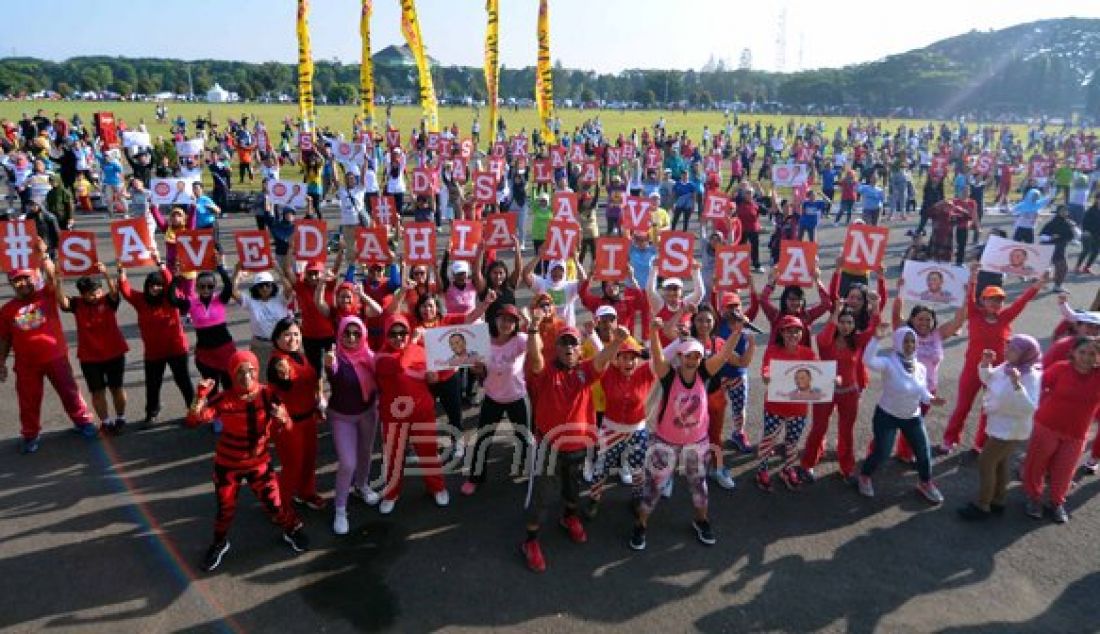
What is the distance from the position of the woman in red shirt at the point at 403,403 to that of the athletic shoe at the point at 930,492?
4344 mm

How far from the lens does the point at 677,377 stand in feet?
18.0

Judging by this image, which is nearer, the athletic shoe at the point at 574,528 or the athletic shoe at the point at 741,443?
the athletic shoe at the point at 574,528

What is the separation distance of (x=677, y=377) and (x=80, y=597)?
457cm

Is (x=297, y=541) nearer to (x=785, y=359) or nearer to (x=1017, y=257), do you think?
(x=785, y=359)

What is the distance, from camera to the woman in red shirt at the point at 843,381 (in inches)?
251

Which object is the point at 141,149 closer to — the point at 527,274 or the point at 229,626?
the point at 527,274

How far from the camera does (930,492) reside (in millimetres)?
6363

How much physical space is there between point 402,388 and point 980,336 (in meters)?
5.61

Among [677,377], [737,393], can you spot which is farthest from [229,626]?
[737,393]

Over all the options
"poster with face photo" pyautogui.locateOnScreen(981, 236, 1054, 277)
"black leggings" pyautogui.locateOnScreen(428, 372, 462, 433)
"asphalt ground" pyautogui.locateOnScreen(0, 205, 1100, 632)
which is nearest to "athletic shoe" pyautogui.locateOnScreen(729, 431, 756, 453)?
"asphalt ground" pyautogui.locateOnScreen(0, 205, 1100, 632)

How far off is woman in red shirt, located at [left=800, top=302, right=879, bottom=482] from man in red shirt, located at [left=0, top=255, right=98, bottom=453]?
286 inches

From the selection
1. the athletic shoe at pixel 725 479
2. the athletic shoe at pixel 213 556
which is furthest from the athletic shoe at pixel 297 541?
the athletic shoe at pixel 725 479

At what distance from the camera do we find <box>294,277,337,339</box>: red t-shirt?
7.39 metres

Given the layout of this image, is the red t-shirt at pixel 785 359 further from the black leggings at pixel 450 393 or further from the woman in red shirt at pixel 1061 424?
the black leggings at pixel 450 393
